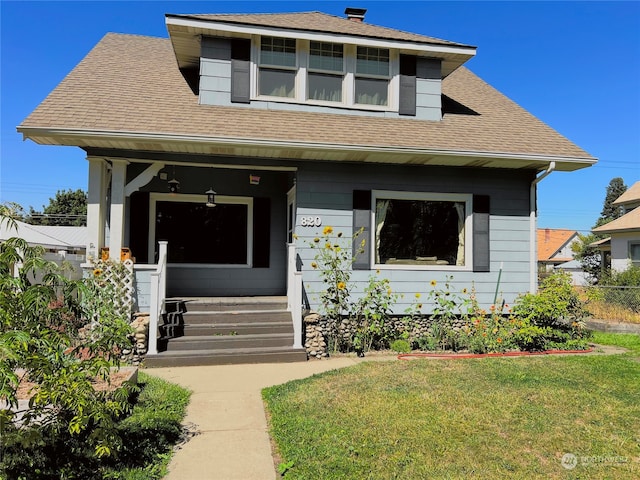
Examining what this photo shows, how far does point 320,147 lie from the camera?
284 inches

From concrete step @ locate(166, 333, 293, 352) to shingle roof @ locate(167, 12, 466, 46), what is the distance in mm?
5617

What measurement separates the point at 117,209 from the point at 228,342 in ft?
9.67

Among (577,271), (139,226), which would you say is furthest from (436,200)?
(577,271)

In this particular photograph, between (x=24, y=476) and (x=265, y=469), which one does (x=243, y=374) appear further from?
(x=24, y=476)

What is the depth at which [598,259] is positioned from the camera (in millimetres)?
25812

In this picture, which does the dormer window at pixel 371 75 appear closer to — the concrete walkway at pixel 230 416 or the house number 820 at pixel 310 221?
the house number 820 at pixel 310 221

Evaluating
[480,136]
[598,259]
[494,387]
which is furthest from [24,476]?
[598,259]

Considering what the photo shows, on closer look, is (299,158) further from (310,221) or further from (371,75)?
(371,75)

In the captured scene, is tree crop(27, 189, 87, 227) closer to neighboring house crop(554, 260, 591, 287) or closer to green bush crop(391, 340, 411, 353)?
neighboring house crop(554, 260, 591, 287)

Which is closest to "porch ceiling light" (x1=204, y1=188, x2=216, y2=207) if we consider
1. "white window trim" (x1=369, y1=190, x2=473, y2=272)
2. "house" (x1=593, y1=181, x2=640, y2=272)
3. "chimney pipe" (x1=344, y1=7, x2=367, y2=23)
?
"white window trim" (x1=369, y1=190, x2=473, y2=272)

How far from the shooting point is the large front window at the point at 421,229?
319 inches

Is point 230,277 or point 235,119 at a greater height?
point 235,119

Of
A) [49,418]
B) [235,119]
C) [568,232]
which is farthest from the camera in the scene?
[568,232]

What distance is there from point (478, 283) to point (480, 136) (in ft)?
9.47
